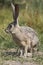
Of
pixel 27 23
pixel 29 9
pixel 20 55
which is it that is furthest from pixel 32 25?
pixel 20 55

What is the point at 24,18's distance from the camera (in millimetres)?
13180

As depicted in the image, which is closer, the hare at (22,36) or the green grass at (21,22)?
the hare at (22,36)

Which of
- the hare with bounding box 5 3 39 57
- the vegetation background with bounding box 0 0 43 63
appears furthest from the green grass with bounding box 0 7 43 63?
the hare with bounding box 5 3 39 57

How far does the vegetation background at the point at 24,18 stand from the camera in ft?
31.0

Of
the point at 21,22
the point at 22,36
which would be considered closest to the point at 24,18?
the point at 21,22

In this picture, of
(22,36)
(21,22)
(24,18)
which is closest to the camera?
(22,36)

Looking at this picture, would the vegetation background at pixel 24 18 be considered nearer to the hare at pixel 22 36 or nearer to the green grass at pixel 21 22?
the green grass at pixel 21 22

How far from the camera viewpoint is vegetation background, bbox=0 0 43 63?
944 centimetres

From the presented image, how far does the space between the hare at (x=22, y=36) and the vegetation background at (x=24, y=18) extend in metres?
0.90

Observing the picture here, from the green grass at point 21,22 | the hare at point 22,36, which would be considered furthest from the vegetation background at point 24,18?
the hare at point 22,36

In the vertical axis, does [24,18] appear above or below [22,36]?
below

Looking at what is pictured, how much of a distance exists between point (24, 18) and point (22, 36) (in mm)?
5935

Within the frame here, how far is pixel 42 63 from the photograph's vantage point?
689 centimetres

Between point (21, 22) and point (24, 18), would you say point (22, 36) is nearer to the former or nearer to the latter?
point (21, 22)
